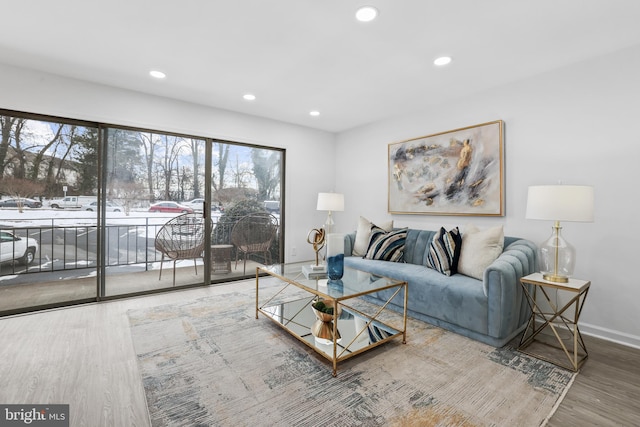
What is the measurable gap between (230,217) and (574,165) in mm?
3976

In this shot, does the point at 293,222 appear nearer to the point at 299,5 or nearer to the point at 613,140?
the point at 299,5

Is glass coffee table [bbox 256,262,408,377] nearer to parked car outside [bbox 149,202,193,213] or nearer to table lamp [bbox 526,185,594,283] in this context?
table lamp [bbox 526,185,594,283]

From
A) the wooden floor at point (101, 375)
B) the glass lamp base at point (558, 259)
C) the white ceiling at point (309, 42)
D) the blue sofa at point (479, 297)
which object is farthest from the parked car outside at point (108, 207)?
the glass lamp base at point (558, 259)

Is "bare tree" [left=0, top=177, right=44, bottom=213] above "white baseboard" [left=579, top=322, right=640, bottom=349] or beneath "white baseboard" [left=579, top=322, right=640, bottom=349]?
above

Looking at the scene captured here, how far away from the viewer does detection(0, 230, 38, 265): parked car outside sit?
9.46 feet

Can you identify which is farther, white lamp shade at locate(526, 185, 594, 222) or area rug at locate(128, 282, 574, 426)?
white lamp shade at locate(526, 185, 594, 222)

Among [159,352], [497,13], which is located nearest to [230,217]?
[159,352]

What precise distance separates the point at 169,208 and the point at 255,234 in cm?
126

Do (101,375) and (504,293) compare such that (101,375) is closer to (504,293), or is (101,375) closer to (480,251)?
(504,293)

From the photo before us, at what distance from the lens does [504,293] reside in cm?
221

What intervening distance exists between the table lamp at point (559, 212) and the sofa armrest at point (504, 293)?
20 cm

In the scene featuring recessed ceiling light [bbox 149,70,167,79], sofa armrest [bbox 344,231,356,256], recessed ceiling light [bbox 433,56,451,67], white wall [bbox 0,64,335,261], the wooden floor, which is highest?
recessed ceiling light [bbox 149,70,167,79]

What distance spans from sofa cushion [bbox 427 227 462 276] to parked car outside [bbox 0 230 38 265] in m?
4.16

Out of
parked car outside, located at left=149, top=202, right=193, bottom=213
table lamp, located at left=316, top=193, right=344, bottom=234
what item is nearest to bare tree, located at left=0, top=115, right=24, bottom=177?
parked car outside, located at left=149, top=202, right=193, bottom=213
